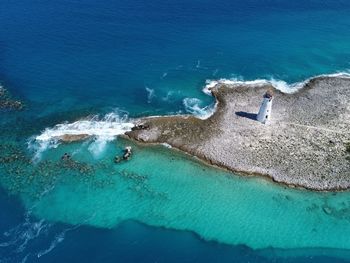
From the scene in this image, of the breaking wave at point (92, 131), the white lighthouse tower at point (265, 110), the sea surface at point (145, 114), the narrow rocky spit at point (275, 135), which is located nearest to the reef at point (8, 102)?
the sea surface at point (145, 114)

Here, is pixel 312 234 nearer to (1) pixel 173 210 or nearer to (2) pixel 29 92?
(1) pixel 173 210

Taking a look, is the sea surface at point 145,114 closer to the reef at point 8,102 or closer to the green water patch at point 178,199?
the green water patch at point 178,199

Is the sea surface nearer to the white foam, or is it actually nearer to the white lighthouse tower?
the white foam

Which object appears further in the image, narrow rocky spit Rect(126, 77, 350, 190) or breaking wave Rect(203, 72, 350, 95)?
breaking wave Rect(203, 72, 350, 95)

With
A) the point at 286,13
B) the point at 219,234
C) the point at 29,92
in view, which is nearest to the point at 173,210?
the point at 219,234

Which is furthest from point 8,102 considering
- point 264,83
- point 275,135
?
point 275,135

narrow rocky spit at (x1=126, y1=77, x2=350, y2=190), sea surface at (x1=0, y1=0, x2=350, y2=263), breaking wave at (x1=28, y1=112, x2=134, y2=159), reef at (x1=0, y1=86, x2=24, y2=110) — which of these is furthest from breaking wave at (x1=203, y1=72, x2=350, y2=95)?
reef at (x1=0, y1=86, x2=24, y2=110)

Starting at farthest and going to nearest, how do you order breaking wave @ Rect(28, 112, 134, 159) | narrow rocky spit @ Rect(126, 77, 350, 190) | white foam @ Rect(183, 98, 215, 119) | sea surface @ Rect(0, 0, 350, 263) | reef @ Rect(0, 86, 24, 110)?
1. reef @ Rect(0, 86, 24, 110)
2. white foam @ Rect(183, 98, 215, 119)
3. breaking wave @ Rect(28, 112, 134, 159)
4. narrow rocky spit @ Rect(126, 77, 350, 190)
5. sea surface @ Rect(0, 0, 350, 263)
